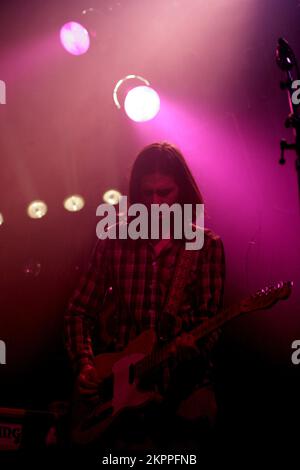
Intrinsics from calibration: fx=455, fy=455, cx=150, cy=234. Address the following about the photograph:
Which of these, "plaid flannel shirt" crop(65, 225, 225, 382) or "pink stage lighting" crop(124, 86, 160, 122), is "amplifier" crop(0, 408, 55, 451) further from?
"pink stage lighting" crop(124, 86, 160, 122)

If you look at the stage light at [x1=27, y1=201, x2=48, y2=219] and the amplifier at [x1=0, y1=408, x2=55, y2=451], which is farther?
the stage light at [x1=27, y1=201, x2=48, y2=219]

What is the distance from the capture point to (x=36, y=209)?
170 inches

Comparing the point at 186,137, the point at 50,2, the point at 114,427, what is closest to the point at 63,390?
the point at 114,427

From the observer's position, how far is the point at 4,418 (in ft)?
9.15

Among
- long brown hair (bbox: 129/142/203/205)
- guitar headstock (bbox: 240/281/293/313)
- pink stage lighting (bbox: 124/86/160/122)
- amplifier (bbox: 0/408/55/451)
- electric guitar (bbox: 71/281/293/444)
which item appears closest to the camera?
guitar headstock (bbox: 240/281/293/313)

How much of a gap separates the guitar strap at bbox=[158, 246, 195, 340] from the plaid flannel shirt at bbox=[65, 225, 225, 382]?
30 mm

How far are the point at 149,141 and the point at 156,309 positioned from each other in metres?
1.97

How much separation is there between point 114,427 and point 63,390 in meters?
1.62

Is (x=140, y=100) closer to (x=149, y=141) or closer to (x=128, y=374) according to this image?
(x=149, y=141)

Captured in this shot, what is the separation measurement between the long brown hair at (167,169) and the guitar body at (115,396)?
890mm

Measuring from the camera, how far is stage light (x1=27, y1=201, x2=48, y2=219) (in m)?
4.31

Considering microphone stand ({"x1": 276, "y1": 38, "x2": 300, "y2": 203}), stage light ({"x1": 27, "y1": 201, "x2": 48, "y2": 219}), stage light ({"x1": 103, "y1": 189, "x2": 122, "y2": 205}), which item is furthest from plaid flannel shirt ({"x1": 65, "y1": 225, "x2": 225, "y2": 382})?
stage light ({"x1": 27, "y1": 201, "x2": 48, "y2": 219})

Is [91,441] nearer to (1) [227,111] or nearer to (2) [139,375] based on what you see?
(2) [139,375]

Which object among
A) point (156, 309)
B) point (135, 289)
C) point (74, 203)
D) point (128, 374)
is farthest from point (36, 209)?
point (128, 374)
